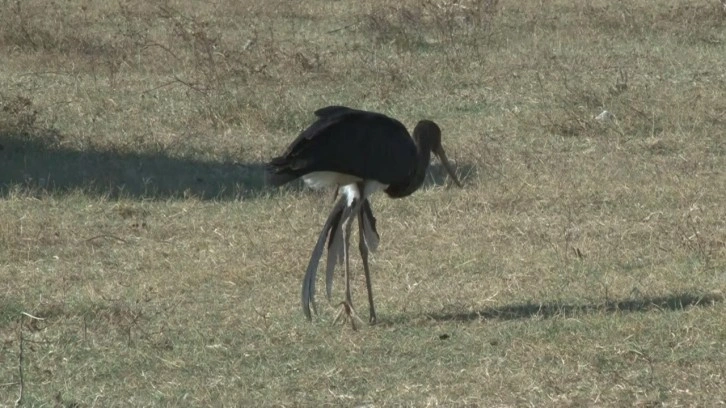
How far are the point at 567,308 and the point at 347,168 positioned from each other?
43.5 inches

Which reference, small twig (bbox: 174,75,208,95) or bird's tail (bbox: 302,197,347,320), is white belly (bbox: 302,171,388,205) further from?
small twig (bbox: 174,75,208,95)

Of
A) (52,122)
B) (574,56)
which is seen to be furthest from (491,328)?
(574,56)

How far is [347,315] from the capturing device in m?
6.06

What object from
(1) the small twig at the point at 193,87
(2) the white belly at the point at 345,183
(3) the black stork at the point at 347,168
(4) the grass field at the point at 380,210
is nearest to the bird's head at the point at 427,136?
(3) the black stork at the point at 347,168

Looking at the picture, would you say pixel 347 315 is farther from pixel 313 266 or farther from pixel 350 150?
pixel 350 150

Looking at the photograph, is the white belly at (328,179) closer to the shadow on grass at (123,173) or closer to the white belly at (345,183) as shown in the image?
the white belly at (345,183)

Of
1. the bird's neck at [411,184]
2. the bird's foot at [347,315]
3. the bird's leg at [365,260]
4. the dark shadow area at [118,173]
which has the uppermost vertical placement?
the bird's neck at [411,184]

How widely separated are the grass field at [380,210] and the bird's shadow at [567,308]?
0.07 ft

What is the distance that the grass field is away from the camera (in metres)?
5.27

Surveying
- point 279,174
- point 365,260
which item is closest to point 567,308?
point 365,260

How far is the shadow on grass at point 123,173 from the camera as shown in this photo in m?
8.53

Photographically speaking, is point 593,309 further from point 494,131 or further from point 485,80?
point 485,80

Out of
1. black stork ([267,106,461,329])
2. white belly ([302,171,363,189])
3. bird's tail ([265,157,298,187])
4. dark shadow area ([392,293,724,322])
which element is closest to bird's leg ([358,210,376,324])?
black stork ([267,106,461,329])

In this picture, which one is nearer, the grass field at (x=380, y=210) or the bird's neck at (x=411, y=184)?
the grass field at (x=380, y=210)
